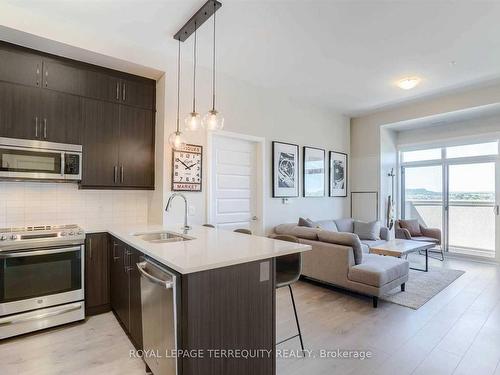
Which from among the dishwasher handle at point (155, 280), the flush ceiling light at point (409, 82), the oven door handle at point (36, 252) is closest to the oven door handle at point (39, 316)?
the oven door handle at point (36, 252)

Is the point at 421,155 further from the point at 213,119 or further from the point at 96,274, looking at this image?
the point at 96,274

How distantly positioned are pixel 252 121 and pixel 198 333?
349 cm

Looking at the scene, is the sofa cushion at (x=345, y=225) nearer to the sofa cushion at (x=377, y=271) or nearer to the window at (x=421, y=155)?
the sofa cushion at (x=377, y=271)

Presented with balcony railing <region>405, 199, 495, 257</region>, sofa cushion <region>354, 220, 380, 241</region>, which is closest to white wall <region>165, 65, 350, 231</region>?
sofa cushion <region>354, 220, 380, 241</region>

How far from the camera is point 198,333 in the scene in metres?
1.53

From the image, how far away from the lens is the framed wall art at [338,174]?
5.96 metres

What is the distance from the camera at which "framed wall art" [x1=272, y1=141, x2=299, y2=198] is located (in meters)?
4.77

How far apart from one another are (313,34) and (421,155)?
4855 mm

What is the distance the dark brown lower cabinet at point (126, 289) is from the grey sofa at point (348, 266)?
2.41 m

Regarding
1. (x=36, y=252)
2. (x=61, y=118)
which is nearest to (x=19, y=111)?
(x=61, y=118)

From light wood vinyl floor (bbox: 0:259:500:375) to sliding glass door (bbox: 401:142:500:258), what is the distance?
2.78 meters

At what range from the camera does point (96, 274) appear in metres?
3.01

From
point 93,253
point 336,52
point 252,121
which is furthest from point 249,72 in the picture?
point 93,253

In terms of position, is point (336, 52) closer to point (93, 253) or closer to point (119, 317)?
point (93, 253)
